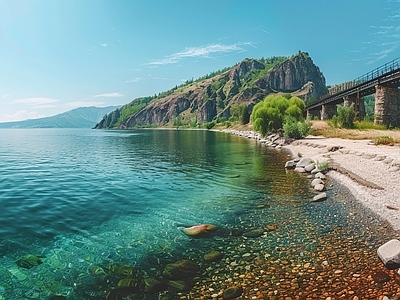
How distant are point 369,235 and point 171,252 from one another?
8.25 m

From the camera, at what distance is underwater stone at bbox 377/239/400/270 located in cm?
869

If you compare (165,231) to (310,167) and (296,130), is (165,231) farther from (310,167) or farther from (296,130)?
(296,130)

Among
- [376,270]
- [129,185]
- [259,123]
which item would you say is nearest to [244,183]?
[129,185]

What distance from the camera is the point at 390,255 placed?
888 centimetres

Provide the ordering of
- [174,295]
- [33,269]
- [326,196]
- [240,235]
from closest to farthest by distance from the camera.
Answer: [174,295]
[33,269]
[240,235]
[326,196]

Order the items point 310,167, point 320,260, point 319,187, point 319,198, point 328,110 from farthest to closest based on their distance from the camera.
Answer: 1. point 328,110
2. point 310,167
3. point 319,187
4. point 319,198
5. point 320,260

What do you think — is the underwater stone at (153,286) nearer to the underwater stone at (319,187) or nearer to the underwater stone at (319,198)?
the underwater stone at (319,198)

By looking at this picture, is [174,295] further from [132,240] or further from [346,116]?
[346,116]

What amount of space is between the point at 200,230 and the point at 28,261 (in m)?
6.82

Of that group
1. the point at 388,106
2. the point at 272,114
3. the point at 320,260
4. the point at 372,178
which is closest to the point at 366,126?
the point at 388,106

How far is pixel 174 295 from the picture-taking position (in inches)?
309

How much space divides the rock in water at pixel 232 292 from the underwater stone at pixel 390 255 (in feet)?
16.3

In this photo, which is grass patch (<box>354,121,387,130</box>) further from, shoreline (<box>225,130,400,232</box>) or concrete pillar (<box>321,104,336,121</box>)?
concrete pillar (<box>321,104,336,121</box>)

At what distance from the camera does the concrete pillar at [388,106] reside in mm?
56344
